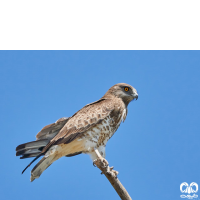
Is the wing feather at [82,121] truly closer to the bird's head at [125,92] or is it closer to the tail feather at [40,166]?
the tail feather at [40,166]

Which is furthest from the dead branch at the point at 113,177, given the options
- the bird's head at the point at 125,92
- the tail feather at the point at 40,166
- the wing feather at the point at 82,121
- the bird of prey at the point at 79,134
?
the bird's head at the point at 125,92

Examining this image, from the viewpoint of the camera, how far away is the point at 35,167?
6.45m

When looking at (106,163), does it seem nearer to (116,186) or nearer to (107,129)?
(116,186)

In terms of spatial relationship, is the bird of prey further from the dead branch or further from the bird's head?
the dead branch

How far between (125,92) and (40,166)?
9.61ft

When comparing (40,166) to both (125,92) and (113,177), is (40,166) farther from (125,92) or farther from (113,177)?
(125,92)

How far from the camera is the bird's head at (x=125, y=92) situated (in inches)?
298

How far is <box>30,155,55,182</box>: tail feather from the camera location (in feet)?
21.1

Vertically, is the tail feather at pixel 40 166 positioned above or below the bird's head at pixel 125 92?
below

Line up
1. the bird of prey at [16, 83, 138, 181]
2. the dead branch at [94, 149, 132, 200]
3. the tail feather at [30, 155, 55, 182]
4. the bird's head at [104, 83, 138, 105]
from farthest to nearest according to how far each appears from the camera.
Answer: the bird's head at [104, 83, 138, 105] → the bird of prey at [16, 83, 138, 181] → the tail feather at [30, 155, 55, 182] → the dead branch at [94, 149, 132, 200]

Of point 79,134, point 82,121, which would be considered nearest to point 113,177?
point 79,134

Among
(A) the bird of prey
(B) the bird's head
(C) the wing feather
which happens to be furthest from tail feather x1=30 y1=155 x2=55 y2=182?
(B) the bird's head

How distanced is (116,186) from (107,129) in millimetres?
1672
